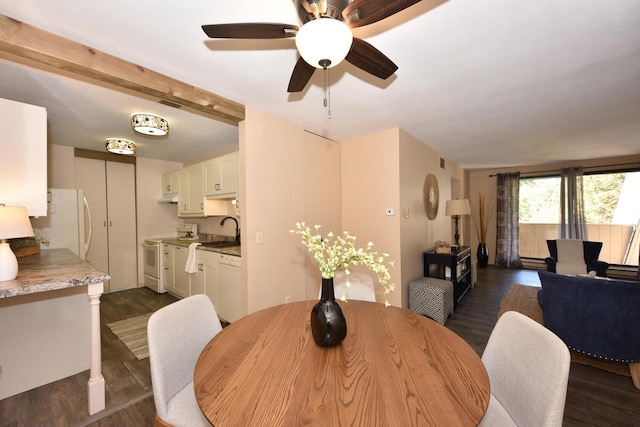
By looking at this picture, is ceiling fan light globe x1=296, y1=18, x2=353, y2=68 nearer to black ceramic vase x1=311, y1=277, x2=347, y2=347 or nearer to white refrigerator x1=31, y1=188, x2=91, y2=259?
black ceramic vase x1=311, y1=277, x2=347, y2=347

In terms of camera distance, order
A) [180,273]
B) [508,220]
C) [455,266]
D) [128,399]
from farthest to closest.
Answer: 1. [508,220]
2. [180,273]
3. [455,266]
4. [128,399]

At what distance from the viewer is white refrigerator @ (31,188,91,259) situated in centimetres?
266

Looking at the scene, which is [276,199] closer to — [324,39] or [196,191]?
[324,39]

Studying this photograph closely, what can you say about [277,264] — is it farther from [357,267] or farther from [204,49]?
[204,49]

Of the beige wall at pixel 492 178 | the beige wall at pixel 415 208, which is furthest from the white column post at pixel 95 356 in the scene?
the beige wall at pixel 492 178

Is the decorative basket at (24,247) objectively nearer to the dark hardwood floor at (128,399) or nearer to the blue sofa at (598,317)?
the dark hardwood floor at (128,399)

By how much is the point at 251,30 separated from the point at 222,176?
2.56 metres

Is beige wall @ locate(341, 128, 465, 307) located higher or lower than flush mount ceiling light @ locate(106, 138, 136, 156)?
lower

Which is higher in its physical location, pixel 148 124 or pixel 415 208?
pixel 148 124

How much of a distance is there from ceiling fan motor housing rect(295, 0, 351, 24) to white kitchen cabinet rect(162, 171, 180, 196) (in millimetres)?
4014

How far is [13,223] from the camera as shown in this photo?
154 centimetres

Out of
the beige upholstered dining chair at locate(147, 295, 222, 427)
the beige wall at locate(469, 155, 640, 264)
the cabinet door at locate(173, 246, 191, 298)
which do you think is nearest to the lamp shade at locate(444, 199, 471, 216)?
the beige wall at locate(469, 155, 640, 264)

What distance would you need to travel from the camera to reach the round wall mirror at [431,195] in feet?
12.5

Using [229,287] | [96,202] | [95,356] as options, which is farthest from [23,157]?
[96,202]
